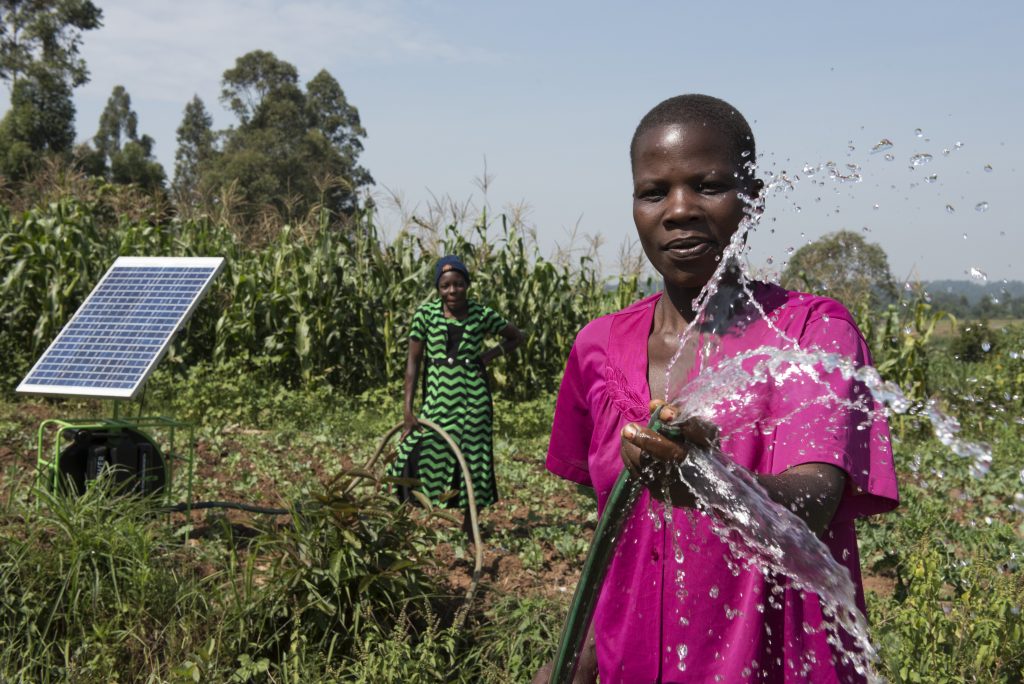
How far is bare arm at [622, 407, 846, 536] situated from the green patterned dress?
13.3ft

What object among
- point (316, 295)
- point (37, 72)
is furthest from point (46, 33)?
point (316, 295)

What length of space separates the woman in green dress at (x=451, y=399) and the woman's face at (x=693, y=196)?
390cm

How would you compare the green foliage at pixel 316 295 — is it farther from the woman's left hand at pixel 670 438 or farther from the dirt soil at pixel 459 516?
→ the woman's left hand at pixel 670 438

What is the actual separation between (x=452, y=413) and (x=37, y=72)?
2867 cm

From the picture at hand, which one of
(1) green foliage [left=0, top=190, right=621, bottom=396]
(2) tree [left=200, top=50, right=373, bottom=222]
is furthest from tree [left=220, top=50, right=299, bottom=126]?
(1) green foliage [left=0, top=190, right=621, bottom=396]

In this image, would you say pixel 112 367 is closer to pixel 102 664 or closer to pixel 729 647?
pixel 102 664

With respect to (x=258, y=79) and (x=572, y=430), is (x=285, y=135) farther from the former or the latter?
(x=572, y=430)

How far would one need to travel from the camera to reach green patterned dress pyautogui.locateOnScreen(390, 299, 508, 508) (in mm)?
5434

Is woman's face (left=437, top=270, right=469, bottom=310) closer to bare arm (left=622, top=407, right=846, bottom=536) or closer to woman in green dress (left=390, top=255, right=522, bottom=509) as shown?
woman in green dress (left=390, top=255, right=522, bottom=509)

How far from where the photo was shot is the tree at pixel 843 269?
9352 millimetres

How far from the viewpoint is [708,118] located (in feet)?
5.14

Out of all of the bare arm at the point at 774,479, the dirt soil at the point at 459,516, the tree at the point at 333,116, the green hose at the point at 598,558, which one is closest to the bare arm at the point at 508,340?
the dirt soil at the point at 459,516

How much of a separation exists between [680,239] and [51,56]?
31943mm

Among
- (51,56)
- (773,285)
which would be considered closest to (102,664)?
(773,285)
